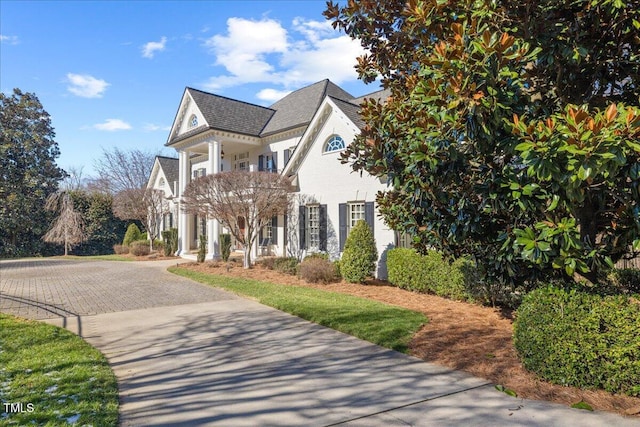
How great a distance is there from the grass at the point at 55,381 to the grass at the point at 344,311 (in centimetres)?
381

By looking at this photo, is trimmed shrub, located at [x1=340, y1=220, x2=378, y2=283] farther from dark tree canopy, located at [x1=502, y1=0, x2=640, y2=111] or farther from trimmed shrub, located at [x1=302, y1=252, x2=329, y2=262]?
dark tree canopy, located at [x1=502, y1=0, x2=640, y2=111]

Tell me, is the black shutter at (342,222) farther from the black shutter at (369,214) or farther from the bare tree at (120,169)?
the bare tree at (120,169)

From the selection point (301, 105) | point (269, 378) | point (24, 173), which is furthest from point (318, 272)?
point (24, 173)

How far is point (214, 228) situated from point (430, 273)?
13395 mm

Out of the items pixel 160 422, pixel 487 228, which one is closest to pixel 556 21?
pixel 487 228

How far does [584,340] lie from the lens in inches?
168

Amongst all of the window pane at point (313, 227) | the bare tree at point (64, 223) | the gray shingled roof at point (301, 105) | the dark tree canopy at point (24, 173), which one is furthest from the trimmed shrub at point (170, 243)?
the window pane at point (313, 227)

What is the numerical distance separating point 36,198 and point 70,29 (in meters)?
21.1

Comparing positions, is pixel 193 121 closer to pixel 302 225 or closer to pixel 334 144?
pixel 302 225

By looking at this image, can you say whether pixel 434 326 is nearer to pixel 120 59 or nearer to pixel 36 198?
pixel 120 59

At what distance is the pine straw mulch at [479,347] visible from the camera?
4.14 m

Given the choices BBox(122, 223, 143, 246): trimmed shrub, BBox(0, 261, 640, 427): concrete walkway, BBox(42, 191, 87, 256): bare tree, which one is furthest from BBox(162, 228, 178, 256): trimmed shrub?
BBox(0, 261, 640, 427): concrete walkway

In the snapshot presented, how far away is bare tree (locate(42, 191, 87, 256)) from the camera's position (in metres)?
26.1

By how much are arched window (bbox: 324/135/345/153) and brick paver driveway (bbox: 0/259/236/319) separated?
693 centimetres
